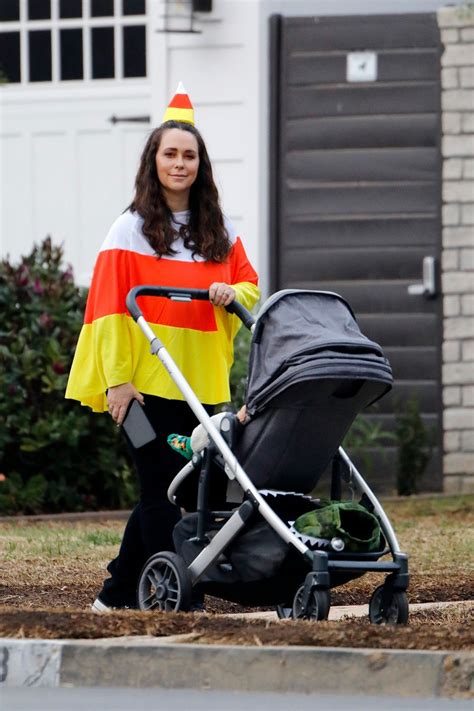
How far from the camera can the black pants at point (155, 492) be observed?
6066 millimetres

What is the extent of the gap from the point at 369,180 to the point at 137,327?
6.18 meters

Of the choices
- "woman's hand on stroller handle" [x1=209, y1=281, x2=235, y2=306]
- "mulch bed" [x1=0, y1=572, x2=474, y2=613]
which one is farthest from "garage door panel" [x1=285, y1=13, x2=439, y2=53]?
"woman's hand on stroller handle" [x1=209, y1=281, x2=235, y2=306]

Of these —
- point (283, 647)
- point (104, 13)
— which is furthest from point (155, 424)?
point (104, 13)

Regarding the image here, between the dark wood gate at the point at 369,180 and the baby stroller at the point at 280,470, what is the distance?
6.12 metres

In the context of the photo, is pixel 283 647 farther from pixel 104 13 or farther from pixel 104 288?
pixel 104 13

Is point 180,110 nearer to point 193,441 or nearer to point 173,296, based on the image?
point 173,296

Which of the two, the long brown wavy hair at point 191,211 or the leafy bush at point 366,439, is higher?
the long brown wavy hair at point 191,211

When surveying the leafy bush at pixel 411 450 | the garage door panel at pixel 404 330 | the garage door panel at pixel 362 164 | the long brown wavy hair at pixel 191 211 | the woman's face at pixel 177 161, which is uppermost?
the garage door panel at pixel 362 164

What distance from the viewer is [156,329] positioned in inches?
239

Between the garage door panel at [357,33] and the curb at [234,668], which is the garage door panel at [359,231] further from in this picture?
the curb at [234,668]

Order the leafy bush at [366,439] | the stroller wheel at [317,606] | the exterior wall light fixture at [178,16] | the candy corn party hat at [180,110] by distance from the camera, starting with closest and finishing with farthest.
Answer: the stroller wheel at [317,606] < the candy corn party hat at [180,110] < the leafy bush at [366,439] < the exterior wall light fixture at [178,16]

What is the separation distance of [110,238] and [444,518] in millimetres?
4447

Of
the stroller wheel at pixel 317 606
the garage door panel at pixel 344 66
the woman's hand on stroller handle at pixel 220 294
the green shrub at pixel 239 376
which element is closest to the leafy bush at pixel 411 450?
the green shrub at pixel 239 376

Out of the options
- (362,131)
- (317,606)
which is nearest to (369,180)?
(362,131)
